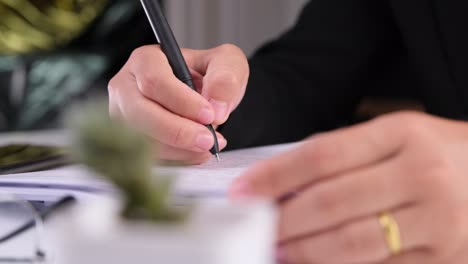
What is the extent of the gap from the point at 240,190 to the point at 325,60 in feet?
2.27

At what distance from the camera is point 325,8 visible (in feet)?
3.07

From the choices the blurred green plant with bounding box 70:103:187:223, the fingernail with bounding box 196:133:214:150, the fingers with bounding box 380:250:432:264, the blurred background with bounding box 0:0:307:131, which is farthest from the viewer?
the blurred background with bounding box 0:0:307:131

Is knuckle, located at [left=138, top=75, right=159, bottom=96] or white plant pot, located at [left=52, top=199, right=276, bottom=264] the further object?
knuckle, located at [left=138, top=75, right=159, bottom=96]

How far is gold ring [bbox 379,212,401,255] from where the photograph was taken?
0.27 meters

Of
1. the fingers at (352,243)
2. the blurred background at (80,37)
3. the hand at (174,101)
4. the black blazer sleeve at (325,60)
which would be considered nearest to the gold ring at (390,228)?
the fingers at (352,243)

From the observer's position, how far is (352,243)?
27cm

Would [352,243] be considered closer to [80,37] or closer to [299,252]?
[299,252]

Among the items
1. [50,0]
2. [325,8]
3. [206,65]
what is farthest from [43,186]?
[50,0]

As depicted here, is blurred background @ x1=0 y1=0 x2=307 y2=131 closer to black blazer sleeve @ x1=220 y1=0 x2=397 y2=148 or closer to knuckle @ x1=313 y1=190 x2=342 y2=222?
black blazer sleeve @ x1=220 y1=0 x2=397 y2=148

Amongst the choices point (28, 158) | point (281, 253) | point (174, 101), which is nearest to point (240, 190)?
point (281, 253)

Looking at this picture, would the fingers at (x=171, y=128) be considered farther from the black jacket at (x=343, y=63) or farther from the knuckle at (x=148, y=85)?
the black jacket at (x=343, y=63)

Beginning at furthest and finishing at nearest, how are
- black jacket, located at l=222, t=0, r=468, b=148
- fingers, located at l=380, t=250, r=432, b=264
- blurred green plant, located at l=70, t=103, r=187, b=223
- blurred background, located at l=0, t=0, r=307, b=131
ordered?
blurred background, located at l=0, t=0, r=307, b=131 → black jacket, located at l=222, t=0, r=468, b=148 → fingers, located at l=380, t=250, r=432, b=264 → blurred green plant, located at l=70, t=103, r=187, b=223

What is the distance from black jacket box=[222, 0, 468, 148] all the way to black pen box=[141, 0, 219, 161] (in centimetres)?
21

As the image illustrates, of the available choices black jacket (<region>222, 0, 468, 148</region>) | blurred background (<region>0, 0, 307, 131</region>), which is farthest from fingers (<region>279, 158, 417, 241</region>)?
blurred background (<region>0, 0, 307, 131</region>)
